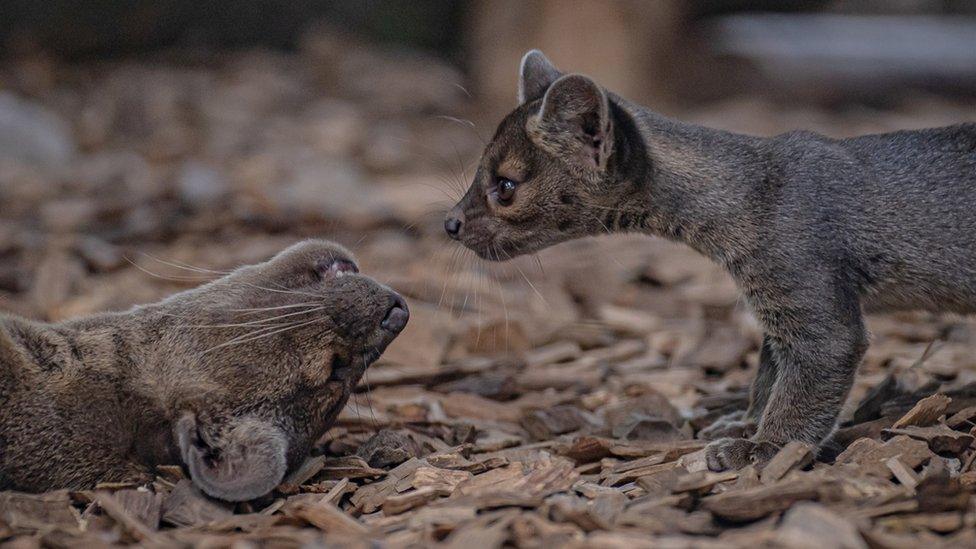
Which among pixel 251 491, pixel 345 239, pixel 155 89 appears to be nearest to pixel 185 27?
pixel 155 89

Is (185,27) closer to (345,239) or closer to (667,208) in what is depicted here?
(345,239)

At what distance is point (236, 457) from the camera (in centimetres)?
475

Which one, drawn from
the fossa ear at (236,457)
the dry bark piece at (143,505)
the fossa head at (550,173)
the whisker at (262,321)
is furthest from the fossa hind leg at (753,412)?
the dry bark piece at (143,505)

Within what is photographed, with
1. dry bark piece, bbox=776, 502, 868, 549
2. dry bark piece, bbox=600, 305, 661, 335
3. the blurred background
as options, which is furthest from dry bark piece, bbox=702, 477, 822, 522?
dry bark piece, bbox=600, 305, 661, 335

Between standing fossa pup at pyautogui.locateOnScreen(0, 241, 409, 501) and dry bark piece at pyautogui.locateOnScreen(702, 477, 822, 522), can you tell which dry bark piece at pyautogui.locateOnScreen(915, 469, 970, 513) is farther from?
standing fossa pup at pyautogui.locateOnScreen(0, 241, 409, 501)

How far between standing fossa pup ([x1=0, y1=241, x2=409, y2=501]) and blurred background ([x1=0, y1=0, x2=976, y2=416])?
1625mm

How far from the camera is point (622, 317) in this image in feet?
26.2

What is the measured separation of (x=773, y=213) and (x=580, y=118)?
1.12 metres

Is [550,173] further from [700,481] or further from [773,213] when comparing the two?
[700,481]

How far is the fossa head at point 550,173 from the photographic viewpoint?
18.8 ft

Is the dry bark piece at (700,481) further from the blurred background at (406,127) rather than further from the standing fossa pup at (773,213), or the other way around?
the blurred background at (406,127)

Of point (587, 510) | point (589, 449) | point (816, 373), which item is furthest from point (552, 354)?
point (587, 510)

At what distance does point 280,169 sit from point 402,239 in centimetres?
257

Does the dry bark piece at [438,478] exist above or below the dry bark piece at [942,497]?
below
